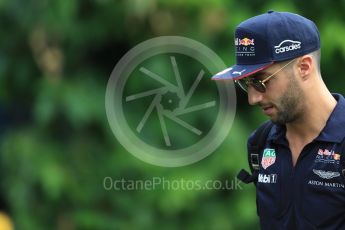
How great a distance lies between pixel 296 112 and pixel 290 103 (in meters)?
0.05

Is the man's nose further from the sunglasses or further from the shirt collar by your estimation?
the shirt collar

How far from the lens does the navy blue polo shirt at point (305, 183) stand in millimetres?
3238

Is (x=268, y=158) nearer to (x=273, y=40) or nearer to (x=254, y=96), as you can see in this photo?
(x=254, y=96)

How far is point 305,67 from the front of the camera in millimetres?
3354

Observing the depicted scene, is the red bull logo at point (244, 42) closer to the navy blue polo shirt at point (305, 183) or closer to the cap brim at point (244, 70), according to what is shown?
the cap brim at point (244, 70)

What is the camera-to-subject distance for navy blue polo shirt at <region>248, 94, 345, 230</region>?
3.24 meters

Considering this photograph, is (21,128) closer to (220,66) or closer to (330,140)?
(220,66)

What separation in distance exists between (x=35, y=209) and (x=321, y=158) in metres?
3.86

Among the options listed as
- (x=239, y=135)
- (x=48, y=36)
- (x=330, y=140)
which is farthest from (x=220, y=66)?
(x=330, y=140)

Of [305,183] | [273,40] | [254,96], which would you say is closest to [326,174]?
[305,183]

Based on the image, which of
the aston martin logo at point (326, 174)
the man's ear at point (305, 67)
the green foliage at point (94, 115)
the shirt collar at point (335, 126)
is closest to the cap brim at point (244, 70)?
the man's ear at point (305, 67)

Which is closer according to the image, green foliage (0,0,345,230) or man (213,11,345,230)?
man (213,11,345,230)

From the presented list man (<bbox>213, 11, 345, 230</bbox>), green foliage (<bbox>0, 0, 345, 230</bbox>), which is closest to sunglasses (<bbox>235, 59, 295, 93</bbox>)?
man (<bbox>213, 11, 345, 230</bbox>)

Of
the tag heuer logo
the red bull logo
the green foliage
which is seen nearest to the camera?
the red bull logo
